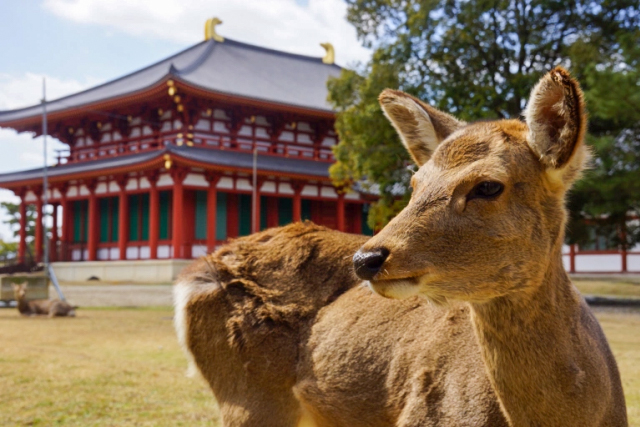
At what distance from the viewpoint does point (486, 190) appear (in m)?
2.43

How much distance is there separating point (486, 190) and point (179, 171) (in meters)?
22.5

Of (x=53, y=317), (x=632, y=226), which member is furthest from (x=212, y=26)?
(x=632, y=226)

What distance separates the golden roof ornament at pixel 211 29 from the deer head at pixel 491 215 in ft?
104

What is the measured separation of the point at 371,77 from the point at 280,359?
45.8ft

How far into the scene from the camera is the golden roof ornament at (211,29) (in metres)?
32.4

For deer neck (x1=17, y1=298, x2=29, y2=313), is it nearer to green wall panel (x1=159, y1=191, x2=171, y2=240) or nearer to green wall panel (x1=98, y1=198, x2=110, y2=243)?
green wall panel (x1=159, y1=191, x2=171, y2=240)

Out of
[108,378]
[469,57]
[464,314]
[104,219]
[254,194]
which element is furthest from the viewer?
[104,219]

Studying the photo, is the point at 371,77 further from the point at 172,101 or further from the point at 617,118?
the point at 172,101

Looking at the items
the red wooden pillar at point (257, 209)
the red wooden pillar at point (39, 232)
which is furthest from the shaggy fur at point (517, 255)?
the red wooden pillar at point (39, 232)

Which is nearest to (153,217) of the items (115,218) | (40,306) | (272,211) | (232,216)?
(232,216)

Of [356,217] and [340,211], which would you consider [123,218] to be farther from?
[356,217]

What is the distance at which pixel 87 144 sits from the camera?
96.1 feet

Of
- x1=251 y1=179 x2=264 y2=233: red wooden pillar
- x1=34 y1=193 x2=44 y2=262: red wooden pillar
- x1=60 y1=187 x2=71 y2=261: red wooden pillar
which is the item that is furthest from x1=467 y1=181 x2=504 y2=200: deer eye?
x1=34 y1=193 x2=44 y2=262: red wooden pillar

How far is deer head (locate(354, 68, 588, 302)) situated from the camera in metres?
2.32
